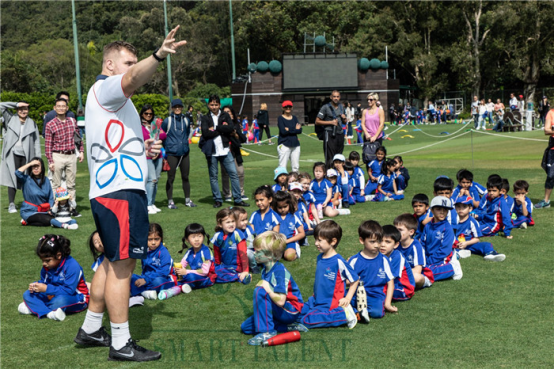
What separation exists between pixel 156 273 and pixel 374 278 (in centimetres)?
229

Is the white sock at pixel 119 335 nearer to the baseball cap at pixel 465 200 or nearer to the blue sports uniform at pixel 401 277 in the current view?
the blue sports uniform at pixel 401 277

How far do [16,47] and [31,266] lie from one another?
85.9 m

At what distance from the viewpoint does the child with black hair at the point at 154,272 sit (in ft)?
19.9

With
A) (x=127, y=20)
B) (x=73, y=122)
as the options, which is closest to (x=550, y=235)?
(x=73, y=122)

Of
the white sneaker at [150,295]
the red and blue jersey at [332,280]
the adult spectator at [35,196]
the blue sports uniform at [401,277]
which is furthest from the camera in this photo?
→ the adult spectator at [35,196]

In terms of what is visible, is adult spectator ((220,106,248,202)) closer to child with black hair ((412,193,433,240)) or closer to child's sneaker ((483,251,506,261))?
child with black hair ((412,193,433,240))

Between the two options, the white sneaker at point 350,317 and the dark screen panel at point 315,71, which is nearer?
the white sneaker at point 350,317

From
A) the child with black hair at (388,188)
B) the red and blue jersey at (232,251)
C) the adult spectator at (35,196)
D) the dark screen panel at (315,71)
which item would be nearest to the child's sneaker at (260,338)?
the red and blue jersey at (232,251)

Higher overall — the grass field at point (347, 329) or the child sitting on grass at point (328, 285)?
the child sitting on grass at point (328, 285)

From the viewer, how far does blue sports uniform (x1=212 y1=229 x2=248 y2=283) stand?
6.55 meters

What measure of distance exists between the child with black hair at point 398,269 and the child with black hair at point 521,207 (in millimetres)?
3733

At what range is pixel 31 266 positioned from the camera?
7.41 metres

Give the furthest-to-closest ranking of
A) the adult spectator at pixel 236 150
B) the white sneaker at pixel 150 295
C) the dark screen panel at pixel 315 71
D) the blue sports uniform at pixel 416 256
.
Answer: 1. the dark screen panel at pixel 315 71
2. the adult spectator at pixel 236 150
3. the blue sports uniform at pixel 416 256
4. the white sneaker at pixel 150 295

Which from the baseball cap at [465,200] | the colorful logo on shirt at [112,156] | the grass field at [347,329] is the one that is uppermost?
the colorful logo on shirt at [112,156]
